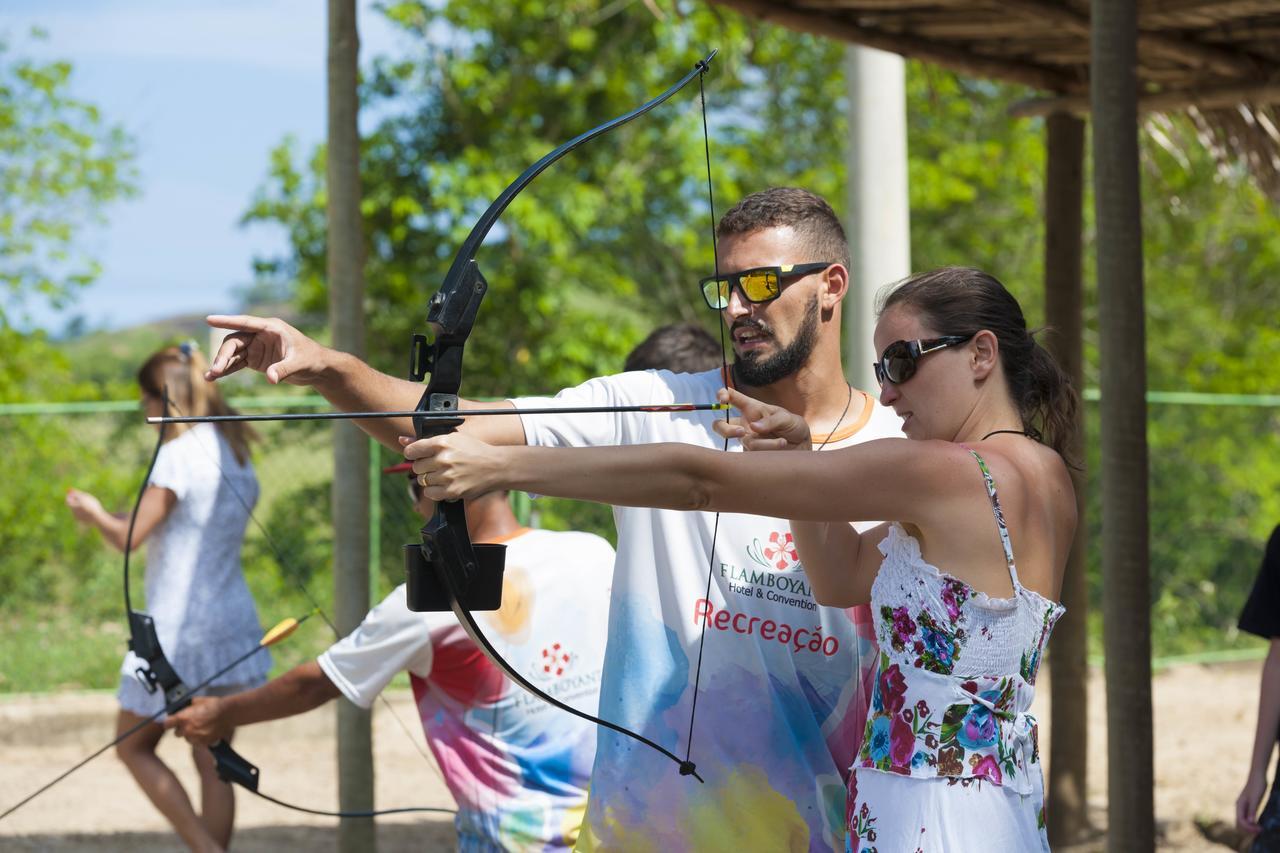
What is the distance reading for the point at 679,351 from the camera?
3893 mm

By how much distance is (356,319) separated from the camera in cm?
432

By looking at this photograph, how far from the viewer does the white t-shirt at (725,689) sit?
8.41 ft

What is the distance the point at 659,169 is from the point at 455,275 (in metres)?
11.6

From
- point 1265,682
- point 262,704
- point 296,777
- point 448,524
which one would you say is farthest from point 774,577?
point 296,777

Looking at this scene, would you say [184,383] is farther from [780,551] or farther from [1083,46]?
[1083,46]

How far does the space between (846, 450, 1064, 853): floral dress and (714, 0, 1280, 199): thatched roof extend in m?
2.78

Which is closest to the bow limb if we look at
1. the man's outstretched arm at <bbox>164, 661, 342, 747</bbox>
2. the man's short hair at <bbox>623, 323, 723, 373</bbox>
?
the man's outstretched arm at <bbox>164, 661, 342, 747</bbox>

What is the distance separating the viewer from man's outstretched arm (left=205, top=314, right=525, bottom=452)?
2.23m

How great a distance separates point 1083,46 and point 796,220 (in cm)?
286

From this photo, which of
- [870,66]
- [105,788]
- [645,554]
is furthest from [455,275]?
[105,788]

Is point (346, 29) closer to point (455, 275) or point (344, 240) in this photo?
point (344, 240)

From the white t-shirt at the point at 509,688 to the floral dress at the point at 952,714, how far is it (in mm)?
993

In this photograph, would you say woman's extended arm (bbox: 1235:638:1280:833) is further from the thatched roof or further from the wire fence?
the wire fence

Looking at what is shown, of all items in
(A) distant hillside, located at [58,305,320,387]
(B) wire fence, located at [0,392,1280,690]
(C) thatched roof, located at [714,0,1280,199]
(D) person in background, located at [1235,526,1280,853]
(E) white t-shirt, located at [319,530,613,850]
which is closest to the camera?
(E) white t-shirt, located at [319,530,613,850]
